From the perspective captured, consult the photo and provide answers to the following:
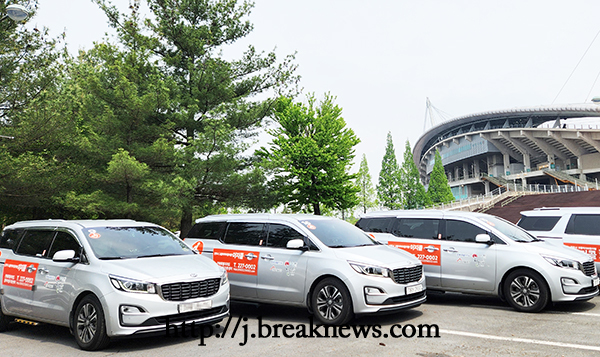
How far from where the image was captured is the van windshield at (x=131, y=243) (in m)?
6.70

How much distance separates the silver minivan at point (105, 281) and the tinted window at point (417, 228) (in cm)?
459

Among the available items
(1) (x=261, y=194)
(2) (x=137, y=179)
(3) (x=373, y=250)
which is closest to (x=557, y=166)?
(1) (x=261, y=194)

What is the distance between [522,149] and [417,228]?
77881mm

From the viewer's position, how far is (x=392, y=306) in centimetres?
702

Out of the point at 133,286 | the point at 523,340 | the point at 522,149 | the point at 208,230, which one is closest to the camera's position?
the point at 133,286

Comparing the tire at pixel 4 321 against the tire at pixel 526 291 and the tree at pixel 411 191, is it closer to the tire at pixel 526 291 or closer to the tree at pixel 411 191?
the tire at pixel 526 291

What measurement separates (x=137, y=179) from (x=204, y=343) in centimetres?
1554

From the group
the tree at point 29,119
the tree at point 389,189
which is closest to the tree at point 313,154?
the tree at point 29,119

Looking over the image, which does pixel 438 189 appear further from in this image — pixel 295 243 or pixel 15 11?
pixel 295 243

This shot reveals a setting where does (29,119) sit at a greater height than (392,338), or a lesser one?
greater

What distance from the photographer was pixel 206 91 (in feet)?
75.3

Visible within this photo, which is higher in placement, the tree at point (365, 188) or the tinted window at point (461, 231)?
the tree at point (365, 188)

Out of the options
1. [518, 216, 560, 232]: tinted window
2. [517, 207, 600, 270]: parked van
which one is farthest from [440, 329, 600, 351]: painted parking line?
[518, 216, 560, 232]: tinted window

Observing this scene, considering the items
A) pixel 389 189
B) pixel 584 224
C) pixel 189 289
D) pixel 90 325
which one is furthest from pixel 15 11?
pixel 389 189
